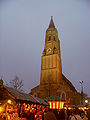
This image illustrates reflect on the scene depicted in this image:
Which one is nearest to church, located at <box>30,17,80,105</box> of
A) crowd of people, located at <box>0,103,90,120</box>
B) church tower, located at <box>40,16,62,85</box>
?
church tower, located at <box>40,16,62,85</box>

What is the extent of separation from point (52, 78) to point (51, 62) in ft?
17.4

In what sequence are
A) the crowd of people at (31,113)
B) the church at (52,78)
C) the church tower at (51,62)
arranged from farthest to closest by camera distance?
the church tower at (51,62)
the church at (52,78)
the crowd of people at (31,113)

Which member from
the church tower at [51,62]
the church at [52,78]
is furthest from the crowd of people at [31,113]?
the church tower at [51,62]

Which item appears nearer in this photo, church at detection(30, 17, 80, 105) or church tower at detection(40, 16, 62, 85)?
church at detection(30, 17, 80, 105)

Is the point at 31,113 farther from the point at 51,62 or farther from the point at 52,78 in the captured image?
the point at 51,62

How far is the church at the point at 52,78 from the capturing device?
40062mm

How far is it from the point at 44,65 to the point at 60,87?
9730mm

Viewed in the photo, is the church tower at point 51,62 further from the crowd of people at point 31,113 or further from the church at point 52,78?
the crowd of people at point 31,113

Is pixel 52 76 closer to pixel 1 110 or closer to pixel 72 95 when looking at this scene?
pixel 72 95

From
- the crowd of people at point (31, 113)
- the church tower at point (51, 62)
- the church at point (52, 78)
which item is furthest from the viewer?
the church tower at point (51, 62)

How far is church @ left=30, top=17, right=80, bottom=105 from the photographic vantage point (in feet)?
131

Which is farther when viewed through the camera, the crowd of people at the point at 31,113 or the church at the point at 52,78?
the church at the point at 52,78

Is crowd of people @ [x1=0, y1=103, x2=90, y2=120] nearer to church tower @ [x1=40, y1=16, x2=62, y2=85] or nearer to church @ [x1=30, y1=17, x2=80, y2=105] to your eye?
church @ [x1=30, y1=17, x2=80, y2=105]

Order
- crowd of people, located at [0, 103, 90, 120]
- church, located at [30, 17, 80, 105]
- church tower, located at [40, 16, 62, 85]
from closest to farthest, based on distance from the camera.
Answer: crowd of people, located at [0, 103, 90, 120] < church, located at [30, 17, 80, 105] < church tower, located at [40, 16, 62, 85]
